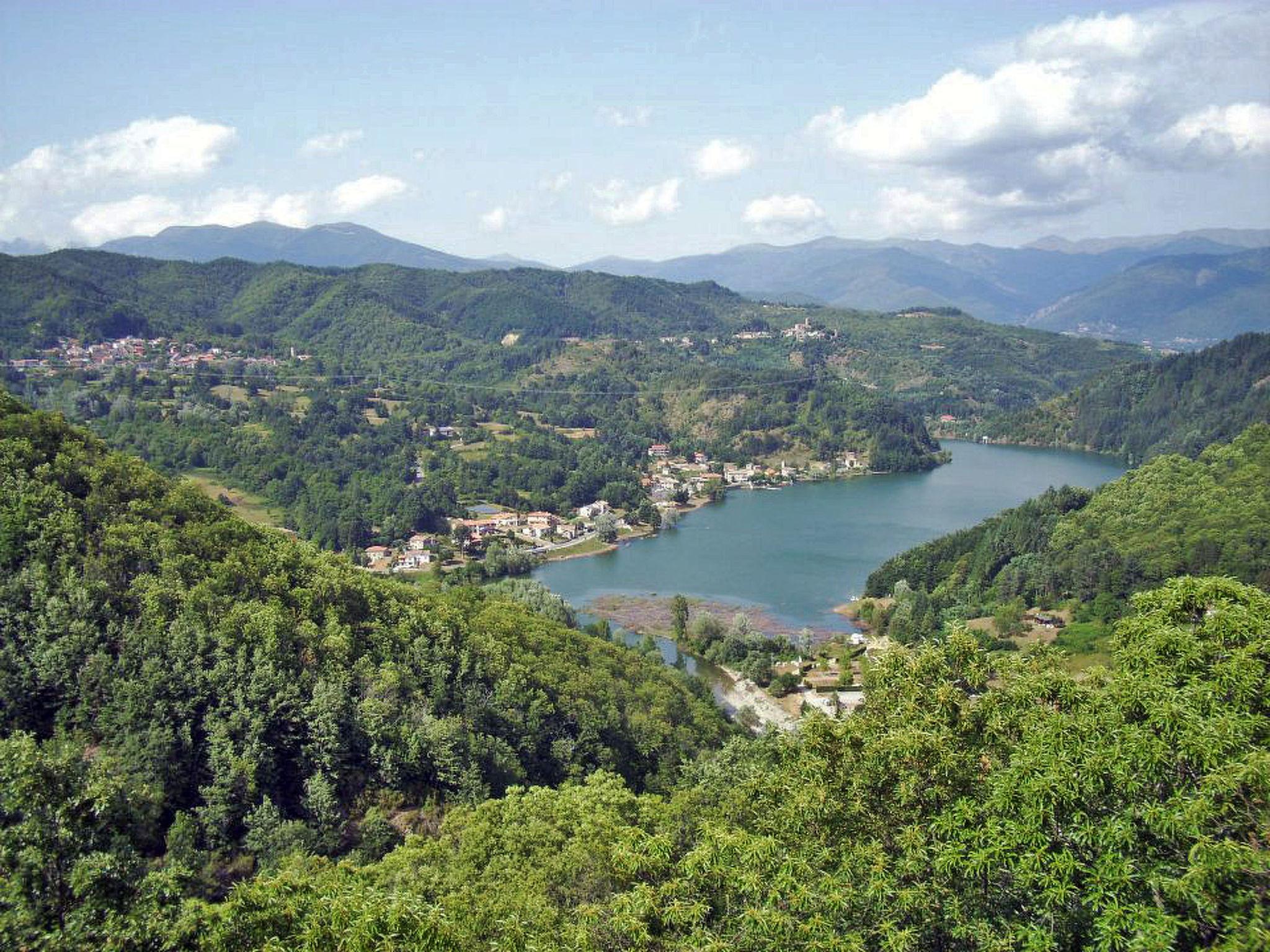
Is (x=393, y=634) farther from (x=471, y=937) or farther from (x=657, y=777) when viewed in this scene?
(x=471, y=937)

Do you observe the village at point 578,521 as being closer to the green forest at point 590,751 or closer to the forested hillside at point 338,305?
the green forest at point 590,751

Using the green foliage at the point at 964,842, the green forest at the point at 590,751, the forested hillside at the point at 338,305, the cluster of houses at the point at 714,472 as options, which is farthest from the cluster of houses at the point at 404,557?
the forested hillside at the point at 338,305

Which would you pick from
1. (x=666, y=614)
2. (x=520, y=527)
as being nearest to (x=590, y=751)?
(x=666, y=614)

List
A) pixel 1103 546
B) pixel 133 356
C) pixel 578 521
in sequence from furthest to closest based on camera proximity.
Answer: pixel 133 356 → pixel 578 521 → pixel 1103 546

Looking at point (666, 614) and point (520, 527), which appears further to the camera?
point (520, 527)

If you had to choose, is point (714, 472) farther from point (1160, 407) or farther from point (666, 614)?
point (1160, 407)

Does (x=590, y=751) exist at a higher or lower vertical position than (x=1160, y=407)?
lower
